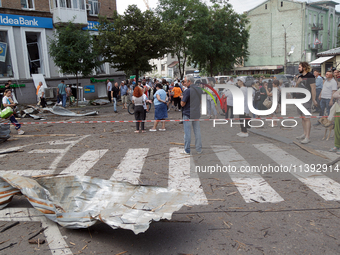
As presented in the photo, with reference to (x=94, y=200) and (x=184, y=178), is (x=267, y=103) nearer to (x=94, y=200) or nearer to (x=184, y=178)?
(x=184, y=178)

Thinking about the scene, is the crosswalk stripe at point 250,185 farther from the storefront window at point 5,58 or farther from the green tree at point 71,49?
the storefront window at point 5,58

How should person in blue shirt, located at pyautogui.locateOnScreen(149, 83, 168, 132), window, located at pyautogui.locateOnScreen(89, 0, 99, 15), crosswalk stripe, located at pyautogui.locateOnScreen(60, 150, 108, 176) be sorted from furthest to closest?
window, located at pyautogui.locateOnScreen(89, 0, 99, 15)
person in blue shirt, located at pyautogui.locateOnScreen(149, 83, 168, 132)
crosswalk stripe, located at pyautogui.locateOnScreen(60, 150, 108, 176)

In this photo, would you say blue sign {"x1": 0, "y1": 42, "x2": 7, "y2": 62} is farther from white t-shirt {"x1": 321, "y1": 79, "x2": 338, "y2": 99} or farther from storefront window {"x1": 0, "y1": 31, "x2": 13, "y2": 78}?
white t-shirt {"x1": 321, "y1": 79, "x2": 338, "y2": 99}

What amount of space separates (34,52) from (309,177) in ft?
88.9

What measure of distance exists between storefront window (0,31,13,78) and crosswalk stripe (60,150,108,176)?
65.8 feet

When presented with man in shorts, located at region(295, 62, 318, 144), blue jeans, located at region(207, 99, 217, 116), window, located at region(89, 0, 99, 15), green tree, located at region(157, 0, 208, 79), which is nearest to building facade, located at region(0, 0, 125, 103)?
window, located at region(89, 0, 99, 15)

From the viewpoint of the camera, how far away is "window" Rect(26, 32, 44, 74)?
27.3 metres

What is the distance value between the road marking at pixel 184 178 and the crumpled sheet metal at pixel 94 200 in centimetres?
58

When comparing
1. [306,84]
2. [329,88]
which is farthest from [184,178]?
[329,88]

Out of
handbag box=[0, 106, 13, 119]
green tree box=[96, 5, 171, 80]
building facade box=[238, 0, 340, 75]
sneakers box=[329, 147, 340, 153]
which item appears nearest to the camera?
sneakers box=[329, 147, 340, 153]

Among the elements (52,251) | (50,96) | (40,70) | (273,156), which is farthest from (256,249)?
(40,70)

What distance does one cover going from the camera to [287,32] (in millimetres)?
59000

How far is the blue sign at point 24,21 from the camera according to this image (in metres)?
24.8

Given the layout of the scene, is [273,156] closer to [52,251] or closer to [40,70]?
[52,251]
